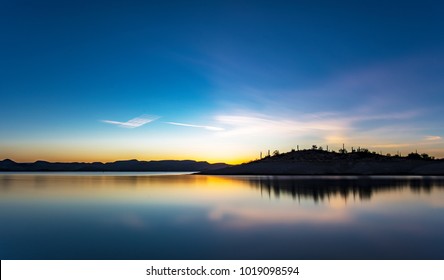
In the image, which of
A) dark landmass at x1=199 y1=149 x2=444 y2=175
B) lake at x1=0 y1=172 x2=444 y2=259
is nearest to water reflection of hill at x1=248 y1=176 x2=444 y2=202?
lake at x1=0 y1=172 x2=444 y2=259

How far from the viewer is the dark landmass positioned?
101250 mm

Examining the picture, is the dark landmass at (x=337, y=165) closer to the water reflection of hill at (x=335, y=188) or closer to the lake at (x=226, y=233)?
the water reflection of hill at (x=335, y=188)

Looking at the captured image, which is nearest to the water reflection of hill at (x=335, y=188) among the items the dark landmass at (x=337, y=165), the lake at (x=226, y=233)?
the lake at (x=226, y=233)

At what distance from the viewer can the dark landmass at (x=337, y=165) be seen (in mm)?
101250

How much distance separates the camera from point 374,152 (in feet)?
427

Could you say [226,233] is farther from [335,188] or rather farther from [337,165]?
[337,165]

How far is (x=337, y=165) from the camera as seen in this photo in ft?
356

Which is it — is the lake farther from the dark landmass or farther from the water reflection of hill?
the dark landmass

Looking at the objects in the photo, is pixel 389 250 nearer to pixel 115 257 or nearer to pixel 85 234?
pixel 115 257

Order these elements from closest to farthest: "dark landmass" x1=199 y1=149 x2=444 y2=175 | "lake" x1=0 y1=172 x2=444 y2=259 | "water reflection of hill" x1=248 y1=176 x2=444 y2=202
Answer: "lake" x1=0 y1=172 x2=444 y2=259 < "water reflection of hill" x1=248 y1=176 x2=444 y2=202 < "dark landmass" x1=199 y1=149 x2=444 y2=175

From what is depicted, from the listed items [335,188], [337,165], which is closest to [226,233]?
[335,188]

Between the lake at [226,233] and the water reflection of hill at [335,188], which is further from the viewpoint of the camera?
the water reflection of hill at [335,188]

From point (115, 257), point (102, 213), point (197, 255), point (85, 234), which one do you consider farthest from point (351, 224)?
point (102, 213)

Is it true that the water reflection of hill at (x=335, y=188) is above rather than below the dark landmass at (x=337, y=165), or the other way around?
below
